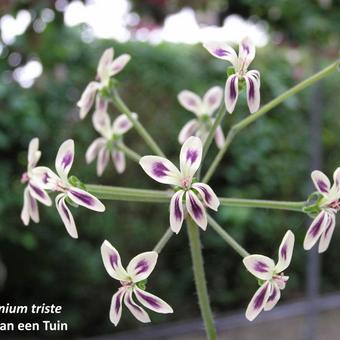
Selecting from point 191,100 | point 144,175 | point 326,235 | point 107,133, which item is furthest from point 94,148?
point 144,175

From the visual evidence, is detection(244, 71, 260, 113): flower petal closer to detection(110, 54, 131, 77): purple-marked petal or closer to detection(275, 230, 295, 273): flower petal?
detection(275, 230, 295, 273): flower petal

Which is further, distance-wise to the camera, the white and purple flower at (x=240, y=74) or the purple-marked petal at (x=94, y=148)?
the purple-marked petal at (x=94, y=148)

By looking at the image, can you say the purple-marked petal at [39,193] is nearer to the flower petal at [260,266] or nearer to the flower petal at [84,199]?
the flower petal at [84,199]

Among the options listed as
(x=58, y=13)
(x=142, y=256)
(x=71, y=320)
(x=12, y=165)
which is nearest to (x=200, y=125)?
(x=142, y=256)

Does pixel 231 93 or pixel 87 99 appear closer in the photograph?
pixel 231 93

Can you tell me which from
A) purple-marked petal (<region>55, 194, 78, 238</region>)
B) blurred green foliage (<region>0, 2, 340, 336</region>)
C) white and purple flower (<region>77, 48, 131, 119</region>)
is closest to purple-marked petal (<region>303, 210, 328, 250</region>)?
purple-marked petal (<region>55, 194, 78, 238</region>)

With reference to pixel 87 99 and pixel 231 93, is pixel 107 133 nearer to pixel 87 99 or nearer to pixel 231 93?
pixel 87 99

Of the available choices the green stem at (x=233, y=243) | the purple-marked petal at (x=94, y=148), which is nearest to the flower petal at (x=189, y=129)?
the purple-marked petal at (x=94, y=148)
